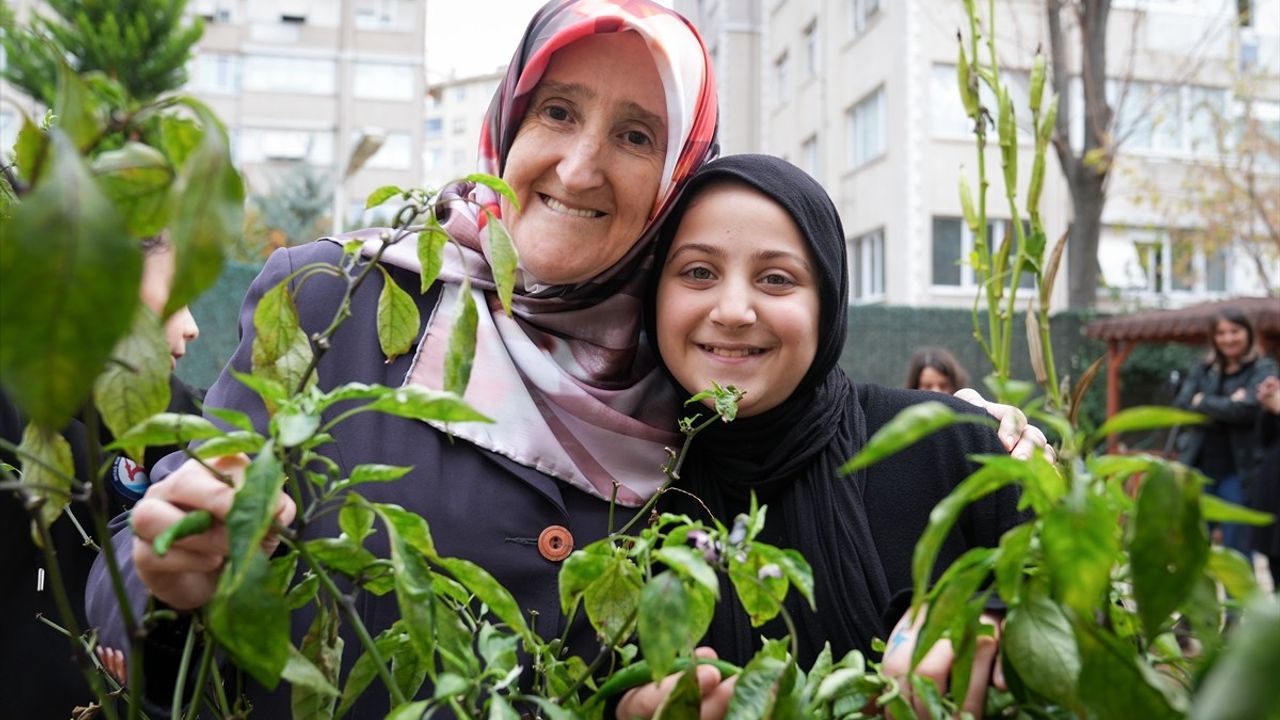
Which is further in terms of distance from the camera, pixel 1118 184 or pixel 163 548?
pixel 1118 184

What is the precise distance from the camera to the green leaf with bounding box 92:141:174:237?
586mm

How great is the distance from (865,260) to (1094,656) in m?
21.2

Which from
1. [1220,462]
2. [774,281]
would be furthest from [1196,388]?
[774,281]

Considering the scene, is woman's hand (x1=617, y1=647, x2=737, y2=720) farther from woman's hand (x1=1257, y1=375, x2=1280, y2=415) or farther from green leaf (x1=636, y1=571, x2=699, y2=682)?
woman's hand (x1=1257, y1=375, x2=1280, y2=415)

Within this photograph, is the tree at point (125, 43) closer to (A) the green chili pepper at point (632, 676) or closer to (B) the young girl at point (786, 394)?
(B) the young girl at point (786, 394)

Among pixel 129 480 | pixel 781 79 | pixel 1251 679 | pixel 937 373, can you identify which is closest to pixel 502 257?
pixel 1251 679

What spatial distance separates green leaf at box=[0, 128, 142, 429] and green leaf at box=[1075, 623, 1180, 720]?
51 cm

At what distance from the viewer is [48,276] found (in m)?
0.44

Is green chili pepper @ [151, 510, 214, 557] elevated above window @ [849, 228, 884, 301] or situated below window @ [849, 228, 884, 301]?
below

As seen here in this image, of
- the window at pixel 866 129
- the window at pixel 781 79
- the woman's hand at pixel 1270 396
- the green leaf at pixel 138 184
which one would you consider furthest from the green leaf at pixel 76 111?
the window at pixel 781 79

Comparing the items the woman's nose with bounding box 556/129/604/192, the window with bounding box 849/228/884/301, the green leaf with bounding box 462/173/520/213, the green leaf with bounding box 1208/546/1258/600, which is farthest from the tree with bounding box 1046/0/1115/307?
the green leaf with bounding box 1208/546/1258/600

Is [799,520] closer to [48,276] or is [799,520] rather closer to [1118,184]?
[48,276]

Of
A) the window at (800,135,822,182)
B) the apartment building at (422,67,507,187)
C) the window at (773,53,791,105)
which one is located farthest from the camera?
the apartment building at (422,67,507,187)

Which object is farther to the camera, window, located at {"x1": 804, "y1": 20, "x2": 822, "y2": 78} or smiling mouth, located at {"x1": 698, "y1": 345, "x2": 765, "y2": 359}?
window, located at {"x1": 804, "y1": 20, "x2": 822, "y2": 78}
